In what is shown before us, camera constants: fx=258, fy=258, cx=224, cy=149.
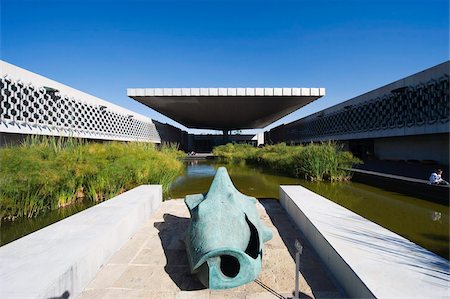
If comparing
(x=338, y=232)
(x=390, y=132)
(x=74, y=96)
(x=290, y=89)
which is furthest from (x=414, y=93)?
(x=74, y=96)

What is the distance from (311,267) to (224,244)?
1.18m

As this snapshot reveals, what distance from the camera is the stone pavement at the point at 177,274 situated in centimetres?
228

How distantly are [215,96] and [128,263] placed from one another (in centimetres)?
2029

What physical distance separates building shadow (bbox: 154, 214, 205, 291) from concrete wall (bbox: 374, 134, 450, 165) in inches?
639

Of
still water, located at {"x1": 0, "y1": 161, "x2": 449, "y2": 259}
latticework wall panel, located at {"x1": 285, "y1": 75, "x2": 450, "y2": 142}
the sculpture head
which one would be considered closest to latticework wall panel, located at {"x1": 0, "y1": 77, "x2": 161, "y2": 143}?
still water, located at {"x1": 0, "y1": 161, "x2": 449, "y2": 259}

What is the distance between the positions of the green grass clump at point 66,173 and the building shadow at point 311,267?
4722 mm

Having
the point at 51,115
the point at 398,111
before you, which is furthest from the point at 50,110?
the point at 398,111

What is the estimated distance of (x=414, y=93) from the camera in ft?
51.8

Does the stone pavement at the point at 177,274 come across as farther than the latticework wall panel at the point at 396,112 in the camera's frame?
No

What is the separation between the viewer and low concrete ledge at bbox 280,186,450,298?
1.76m

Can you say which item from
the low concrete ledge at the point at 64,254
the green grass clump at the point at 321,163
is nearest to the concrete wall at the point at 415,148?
the green grass clump at the point at 321,163

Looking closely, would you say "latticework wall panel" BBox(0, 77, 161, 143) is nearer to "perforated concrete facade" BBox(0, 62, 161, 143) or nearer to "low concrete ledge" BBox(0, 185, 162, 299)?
"perforated concrete facade" BBox(0, 62, 161, 143)

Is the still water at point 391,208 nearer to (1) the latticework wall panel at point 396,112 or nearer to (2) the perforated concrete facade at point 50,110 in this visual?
(2) the perforated concrete facade at point 50,110

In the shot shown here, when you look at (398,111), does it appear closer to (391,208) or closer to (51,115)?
(391,208)
